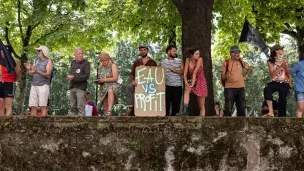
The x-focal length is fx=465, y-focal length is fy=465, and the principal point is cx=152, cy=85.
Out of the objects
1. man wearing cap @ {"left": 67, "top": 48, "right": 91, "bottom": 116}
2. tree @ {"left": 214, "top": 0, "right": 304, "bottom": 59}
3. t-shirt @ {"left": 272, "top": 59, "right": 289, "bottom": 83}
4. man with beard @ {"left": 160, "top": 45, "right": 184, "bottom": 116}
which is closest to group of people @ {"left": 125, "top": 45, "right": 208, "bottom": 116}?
man with beard @ {"left": 160, "top": 45, "right": 184, "bottom": 116}

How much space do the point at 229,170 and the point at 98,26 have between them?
44.2 feet

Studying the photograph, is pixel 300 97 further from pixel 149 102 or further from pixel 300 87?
pixel 149 102

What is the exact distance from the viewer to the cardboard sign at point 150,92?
24.8 ft

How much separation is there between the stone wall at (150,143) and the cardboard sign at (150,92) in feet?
2.18

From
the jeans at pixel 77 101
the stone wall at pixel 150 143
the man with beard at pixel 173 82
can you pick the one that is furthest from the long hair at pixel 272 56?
the jeans at pixel 77 101

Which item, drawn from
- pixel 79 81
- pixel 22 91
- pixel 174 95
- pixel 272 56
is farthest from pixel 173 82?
pixel 22 91

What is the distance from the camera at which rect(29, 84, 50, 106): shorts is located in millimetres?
8312

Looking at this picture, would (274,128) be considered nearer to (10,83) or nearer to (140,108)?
(140,108)

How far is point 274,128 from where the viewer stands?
273 inches

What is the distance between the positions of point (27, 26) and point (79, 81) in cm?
1301

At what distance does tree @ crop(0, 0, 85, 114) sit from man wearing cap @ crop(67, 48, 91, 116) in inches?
349

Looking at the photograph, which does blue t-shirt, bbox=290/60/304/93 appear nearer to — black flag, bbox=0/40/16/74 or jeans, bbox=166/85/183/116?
jeans, bbox=166/85/183/116

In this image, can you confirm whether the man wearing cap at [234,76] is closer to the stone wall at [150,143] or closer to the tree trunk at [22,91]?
the stone wall at [150,143]

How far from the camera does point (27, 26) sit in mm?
20500
